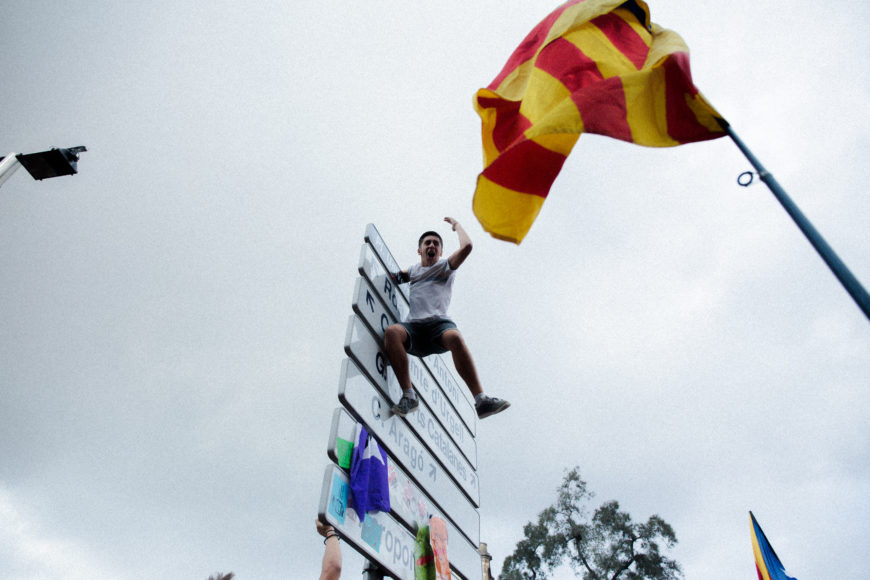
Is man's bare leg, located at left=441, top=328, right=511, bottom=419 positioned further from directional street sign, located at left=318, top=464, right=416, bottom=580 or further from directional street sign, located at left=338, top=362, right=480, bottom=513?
directional street sign, located at left=318, top=464, right=416, bottom=580

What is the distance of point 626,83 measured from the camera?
299 cm

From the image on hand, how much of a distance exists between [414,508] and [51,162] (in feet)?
17.8

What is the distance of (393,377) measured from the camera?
3738 millimetres

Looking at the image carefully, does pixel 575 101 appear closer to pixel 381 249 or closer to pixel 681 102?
pixel 681 102

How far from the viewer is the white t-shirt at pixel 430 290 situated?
414cm

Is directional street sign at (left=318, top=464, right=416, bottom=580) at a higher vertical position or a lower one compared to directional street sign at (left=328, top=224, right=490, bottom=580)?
lower

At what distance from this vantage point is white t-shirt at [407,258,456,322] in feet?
13.6

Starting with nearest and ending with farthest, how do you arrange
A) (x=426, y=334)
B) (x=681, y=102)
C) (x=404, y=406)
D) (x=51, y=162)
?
(x=681, y=102), (x=404, y=406), (x=426, y=334), (x=51, y=162)

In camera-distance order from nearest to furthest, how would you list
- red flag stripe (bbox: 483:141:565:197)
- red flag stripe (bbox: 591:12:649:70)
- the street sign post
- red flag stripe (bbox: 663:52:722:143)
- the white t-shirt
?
red flag stripe (bbox: 663:52:722:143), the street sign post, red flag stripe (bbox: 483:141:565:197), red flag stripe (bbox: 591:12:649:70), the white t-shirt

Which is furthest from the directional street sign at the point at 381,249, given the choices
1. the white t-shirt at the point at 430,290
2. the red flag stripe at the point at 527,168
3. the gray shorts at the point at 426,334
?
the red flag stripe at the point at 527,168

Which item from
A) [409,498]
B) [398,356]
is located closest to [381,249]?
[398,356]

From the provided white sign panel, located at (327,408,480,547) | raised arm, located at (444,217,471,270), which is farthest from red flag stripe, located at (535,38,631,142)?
white sign panel, located at (327,408,480,547)

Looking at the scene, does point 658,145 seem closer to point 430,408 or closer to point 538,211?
point 538,211

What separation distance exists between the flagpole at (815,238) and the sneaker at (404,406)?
7.91 ft
